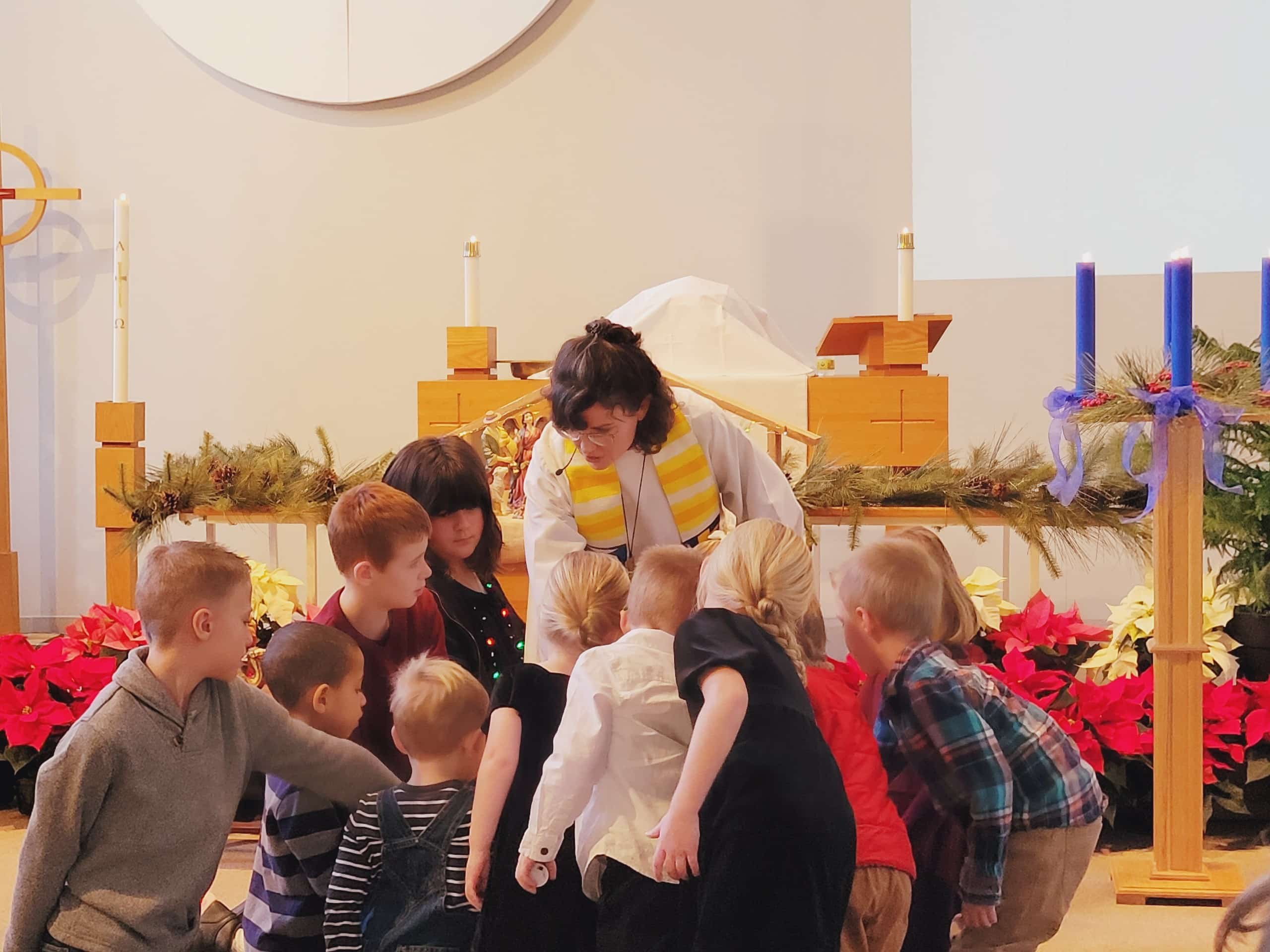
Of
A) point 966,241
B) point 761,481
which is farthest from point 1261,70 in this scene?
point 761,481

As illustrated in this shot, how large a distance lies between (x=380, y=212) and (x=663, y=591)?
4181 mm

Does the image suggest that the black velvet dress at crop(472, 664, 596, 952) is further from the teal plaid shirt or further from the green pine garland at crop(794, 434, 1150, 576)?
the green pine garland at crop(794, 434, 1150, 576)

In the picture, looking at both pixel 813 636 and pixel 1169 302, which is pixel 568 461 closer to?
pixel 813 636

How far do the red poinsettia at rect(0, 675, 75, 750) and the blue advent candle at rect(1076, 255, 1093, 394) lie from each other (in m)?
2.31

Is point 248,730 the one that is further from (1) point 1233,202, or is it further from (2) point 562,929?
(1) point 1233,202

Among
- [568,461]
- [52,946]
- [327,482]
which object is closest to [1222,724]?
[568,461]

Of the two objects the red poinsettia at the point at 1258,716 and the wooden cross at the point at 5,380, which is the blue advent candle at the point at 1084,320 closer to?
the red poinsettia at the point at 1258,716

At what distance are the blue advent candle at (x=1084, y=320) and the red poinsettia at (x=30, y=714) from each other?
2.31m

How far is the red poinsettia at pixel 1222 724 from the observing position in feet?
9.03

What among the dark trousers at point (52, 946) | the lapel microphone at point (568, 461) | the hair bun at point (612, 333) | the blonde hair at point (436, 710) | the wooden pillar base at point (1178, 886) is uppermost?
the hair bun at point (612, 333)

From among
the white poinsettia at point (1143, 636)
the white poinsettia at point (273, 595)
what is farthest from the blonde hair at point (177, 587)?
the white poinsettia at point (1143, 636)

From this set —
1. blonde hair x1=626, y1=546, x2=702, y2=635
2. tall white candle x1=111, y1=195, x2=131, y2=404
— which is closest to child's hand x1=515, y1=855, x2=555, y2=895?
blonde hair x1=626, y1=546, x2=702, y2=635

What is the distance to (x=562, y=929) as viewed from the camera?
180 centimetres

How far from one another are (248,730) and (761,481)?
1062 millimetres
